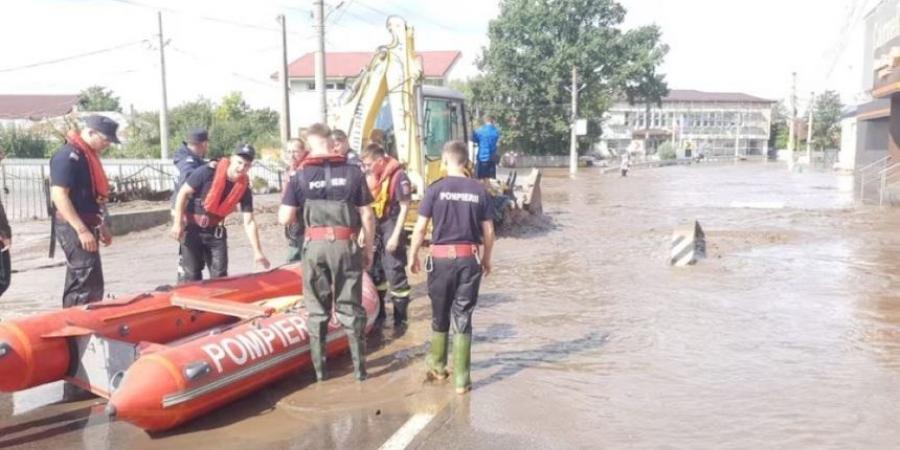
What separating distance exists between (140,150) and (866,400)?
1674 inches

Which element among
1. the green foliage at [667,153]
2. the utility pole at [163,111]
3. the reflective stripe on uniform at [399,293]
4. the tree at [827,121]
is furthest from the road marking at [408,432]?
the tree at [827,121]

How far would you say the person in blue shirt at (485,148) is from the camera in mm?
14422

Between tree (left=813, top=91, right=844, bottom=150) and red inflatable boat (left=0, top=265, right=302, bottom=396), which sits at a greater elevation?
tree (left=813, top=91, right=844, bottom=150)

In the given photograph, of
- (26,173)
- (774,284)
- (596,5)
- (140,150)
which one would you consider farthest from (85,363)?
(596,5)

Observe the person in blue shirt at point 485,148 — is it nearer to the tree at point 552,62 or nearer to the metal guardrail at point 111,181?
the metal guardrail at point 111,181

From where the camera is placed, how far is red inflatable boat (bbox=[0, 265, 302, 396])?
16.4ft

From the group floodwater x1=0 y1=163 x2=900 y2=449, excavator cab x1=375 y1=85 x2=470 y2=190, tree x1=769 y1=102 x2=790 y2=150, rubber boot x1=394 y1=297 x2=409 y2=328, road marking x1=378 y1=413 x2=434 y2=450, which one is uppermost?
tree x1=769 y1=102 x2=790 y2=150

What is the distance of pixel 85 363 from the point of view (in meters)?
5.18

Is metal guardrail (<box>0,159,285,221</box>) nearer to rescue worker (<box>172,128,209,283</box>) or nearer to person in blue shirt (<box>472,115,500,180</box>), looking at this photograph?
person in blue shirt (<box>472,115,500,180</box>)

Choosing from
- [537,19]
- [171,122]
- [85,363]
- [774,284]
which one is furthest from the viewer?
[537,19]

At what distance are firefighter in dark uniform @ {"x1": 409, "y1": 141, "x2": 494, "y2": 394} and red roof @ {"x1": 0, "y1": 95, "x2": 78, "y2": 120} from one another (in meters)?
64.4

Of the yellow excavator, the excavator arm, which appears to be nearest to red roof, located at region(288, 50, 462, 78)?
the yellow excavator

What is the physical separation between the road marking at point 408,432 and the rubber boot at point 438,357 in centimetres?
70

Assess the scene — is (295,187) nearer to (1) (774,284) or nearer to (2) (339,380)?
(2) (339,380)
